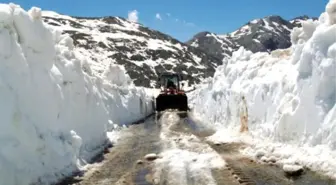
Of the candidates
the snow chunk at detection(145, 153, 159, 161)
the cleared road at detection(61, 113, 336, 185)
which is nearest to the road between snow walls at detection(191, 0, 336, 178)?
the cleared road at detection(61, 113, 336, 185)

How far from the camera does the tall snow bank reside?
39.3 feet

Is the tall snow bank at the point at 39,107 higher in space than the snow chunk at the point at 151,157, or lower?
higher

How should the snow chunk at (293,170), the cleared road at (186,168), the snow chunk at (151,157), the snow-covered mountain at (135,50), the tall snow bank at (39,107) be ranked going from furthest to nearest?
the snow-covered mountain at (135,50) < the snow chunk at (151,157) < the snow chunk at (293,170) < the cleared road at (186,168) < the tall snow bank at (39,107)

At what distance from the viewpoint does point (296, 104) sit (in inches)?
637

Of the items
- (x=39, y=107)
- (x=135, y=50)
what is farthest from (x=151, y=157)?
(x=135, y=50)

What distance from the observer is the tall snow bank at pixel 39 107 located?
39.3ft

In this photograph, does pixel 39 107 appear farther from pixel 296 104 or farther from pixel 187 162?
pixel 296 104

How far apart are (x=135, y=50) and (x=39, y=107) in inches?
5202

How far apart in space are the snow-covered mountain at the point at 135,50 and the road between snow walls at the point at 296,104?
72318 mm

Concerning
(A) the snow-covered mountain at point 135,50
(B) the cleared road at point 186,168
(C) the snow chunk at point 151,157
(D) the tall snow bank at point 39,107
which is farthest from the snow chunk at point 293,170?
(A) the snow-covered mountain at point 135,50

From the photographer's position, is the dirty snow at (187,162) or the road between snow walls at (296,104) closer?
the dirty snow at (187,162)

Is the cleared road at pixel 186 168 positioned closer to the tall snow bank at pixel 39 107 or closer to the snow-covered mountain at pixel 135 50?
the tall snow bank at pixel 39 107

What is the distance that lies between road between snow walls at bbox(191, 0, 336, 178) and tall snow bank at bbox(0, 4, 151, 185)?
6.64 meters

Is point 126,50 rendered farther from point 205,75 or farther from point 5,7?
point 5,7
